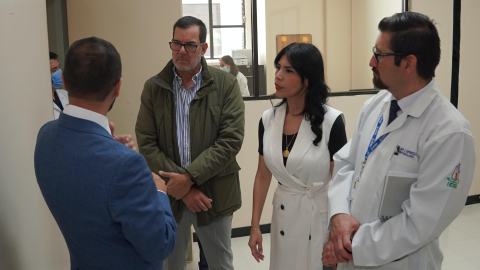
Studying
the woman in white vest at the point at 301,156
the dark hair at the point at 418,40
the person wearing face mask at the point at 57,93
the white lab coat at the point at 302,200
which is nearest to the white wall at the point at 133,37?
the person wearing face mask at the point at 57,93

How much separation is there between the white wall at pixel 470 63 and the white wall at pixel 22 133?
172 inches

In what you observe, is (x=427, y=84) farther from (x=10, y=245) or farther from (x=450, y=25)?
(x=450, y=25)

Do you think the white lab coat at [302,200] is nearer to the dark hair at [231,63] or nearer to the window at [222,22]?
the dark hair at [231,63]

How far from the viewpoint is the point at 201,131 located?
7.14 ft

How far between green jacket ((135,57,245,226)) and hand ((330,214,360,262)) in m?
0.83

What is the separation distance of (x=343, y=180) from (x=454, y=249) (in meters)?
2.55

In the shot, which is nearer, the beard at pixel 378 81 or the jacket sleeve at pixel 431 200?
the jacket sleeve at pixel 431 200

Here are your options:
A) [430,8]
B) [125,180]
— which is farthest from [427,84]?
[430,8]

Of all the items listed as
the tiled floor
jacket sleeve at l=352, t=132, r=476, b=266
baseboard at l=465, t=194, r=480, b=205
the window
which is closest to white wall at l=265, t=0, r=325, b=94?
the window

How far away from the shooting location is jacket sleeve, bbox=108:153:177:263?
3.45ft

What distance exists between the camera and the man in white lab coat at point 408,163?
121cm

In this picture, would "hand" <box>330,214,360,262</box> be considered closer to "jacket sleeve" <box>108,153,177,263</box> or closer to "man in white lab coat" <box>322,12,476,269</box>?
"man in white lab coat" <box>322,12,476,269</box>

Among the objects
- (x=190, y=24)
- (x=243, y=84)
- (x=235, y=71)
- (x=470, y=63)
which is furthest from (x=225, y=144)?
(x=470, y=63)

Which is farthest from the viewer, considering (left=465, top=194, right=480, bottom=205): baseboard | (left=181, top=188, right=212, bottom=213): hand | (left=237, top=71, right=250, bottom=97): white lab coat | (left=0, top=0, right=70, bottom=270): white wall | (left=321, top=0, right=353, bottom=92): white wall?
(left=321, top=0, right=353, bottom=92): white wall
